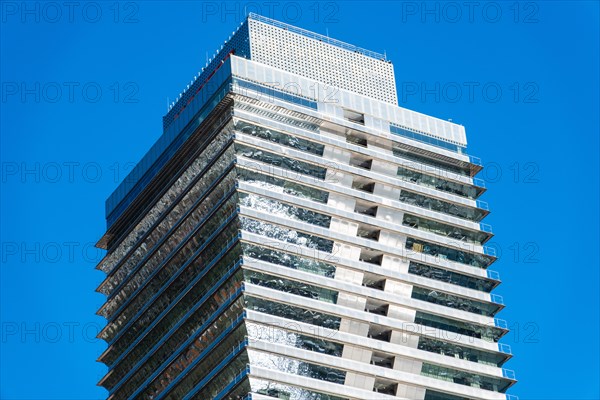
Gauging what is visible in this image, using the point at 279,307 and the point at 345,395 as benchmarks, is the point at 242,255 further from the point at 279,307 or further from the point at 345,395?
the point at 345,395

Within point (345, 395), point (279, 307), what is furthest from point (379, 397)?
point (279, 307)

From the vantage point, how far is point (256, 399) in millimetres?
188375

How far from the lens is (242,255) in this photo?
655 ft

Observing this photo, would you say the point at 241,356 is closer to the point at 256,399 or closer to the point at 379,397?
the point at 256,399

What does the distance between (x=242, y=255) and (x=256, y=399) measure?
20.7 metres

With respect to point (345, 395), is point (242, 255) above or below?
above

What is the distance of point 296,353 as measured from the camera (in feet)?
639

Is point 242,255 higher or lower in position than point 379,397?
higher

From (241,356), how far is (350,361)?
15183 mm

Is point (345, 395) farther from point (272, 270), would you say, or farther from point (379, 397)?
point (272, 270)

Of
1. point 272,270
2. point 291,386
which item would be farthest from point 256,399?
point 272,270

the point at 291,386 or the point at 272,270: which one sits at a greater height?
the point at 272,270

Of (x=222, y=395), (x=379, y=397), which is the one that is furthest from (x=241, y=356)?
(x=379, y=397)

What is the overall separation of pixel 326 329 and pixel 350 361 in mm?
5171
